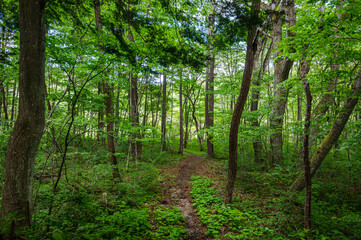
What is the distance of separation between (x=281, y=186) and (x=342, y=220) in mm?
2156

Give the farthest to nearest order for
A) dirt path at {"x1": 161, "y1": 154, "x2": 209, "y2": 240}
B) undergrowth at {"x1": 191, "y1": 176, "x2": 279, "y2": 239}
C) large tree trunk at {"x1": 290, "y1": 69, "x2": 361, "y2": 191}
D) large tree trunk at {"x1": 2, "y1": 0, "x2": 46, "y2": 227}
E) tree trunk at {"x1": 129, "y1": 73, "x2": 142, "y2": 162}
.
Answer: tree trunk at {"x1": 129, "y1": 73, "x2": 142, "y2": 162} < large tree trunk at {"x1": 290, "y1": 69, "x2": 361, "y2": 191} < dirt path at {"x1": 161, "y1": 154, "x2": 209, "y2": 240} < undergrowth at {"x1": 191, "y1": 176, "x2": 279, "y2": 239} < large tree trunk at {"x1": 2, "y1": 0, "x2": 46, "y2": 227}

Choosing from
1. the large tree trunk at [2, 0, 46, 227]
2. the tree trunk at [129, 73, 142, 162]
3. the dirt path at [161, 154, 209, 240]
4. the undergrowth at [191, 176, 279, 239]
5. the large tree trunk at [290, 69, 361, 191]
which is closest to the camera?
the large tree trunk at [2, 0, 46, 227]

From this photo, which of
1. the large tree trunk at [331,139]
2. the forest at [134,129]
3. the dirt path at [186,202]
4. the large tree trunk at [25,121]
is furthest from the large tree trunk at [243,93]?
the large tree trunk at [25,121]

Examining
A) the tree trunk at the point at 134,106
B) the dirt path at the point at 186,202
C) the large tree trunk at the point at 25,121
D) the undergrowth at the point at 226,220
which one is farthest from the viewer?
the tree trunk at the point at 134,106

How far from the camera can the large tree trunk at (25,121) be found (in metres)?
2.64

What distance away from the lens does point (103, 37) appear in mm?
3514

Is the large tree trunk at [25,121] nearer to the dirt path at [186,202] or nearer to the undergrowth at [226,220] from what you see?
the dirt path at [186,202]

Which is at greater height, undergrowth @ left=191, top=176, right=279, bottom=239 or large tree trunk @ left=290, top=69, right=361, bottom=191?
large tree trunk @ left=290, top=69, right=361, bottom=191

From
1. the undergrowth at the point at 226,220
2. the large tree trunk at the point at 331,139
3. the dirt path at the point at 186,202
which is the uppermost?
the large tree trunk at the point at 331,139

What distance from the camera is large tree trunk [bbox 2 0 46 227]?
264 cm

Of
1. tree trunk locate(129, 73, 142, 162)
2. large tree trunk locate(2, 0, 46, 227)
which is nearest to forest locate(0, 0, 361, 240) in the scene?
large tree trunk locate(2, 0, 46, 227)

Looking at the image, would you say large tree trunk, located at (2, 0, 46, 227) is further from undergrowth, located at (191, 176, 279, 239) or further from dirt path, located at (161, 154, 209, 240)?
undergrowth, located at (191, 176, 279, 239)

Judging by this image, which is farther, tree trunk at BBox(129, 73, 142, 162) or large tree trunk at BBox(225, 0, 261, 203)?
tree trunk at BBox(129, 73, 142, 162)

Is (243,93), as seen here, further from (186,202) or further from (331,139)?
(186,202)
